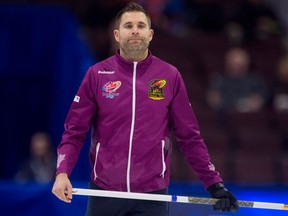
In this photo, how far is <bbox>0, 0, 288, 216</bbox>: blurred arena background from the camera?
8.42 meters

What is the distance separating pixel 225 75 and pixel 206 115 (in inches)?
29.8

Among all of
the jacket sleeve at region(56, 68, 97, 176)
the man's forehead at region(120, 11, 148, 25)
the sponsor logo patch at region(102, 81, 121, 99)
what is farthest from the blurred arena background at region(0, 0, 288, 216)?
the man's forehead at region(120, 11, 148, 25)

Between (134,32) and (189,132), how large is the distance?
68cm

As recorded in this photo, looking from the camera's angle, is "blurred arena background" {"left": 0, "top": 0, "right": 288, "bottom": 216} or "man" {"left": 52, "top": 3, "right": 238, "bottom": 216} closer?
"man" {"left": 52, "top": 3, "right": 238, "bottom": 216}

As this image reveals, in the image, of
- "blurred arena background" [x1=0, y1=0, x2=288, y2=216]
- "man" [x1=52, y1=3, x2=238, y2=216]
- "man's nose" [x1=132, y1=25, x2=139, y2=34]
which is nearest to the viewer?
"man" [x1=52, y1=3, x2=238, y2=216]

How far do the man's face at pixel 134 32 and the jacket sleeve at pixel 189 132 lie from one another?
30 centimetres

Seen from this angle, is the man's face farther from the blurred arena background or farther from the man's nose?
the blurred arena background

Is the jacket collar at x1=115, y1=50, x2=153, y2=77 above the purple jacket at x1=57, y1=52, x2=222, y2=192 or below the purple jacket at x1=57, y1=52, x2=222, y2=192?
above

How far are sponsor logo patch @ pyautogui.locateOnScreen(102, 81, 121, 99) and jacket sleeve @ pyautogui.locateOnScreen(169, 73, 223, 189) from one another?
349 millimetres

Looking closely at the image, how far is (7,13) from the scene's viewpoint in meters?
9.80

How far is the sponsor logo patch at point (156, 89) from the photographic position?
4.73 meters

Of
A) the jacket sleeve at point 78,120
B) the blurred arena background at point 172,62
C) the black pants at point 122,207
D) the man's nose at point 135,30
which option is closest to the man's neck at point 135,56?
the man's nose at point 135,30

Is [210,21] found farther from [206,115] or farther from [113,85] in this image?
[113,85]

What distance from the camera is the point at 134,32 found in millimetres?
4762
